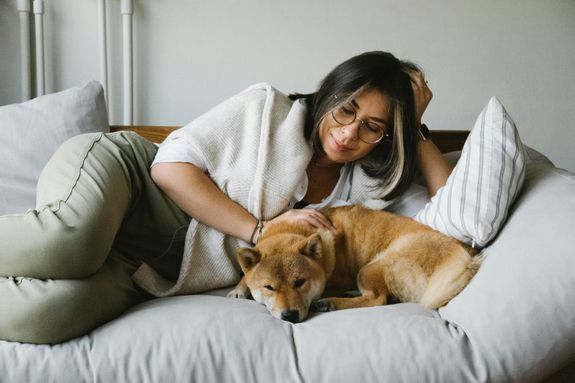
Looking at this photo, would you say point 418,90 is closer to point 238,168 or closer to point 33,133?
point 238,168

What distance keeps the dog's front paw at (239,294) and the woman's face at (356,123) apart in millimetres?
492

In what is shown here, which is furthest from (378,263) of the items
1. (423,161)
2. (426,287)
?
(423,161)

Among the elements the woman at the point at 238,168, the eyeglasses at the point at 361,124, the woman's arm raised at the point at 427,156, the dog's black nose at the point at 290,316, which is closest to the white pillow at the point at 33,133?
the woman at the point at 238,168

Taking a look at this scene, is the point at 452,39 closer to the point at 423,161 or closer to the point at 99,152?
the point at 423,161

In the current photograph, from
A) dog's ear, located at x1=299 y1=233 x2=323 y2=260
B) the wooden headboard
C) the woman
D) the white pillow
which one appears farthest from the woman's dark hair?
the white pillow

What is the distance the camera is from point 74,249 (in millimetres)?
1317

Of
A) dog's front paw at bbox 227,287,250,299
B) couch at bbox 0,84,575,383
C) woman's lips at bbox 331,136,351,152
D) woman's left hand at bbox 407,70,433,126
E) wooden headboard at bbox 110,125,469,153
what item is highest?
woman's left hand at bbox 407,70,433,126

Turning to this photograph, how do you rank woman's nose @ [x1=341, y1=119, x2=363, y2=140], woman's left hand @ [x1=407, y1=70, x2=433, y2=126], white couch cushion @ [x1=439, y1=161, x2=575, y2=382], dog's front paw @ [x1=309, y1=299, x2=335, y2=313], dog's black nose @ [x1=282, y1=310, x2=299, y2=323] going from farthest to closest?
woman's left hand @ [x1=407, y1=70, x2=433, y2=126]
woman's nose @ [x1=341, y1=119, x2=363, y2=140]
dog's front paw @ [x1=309, y1=299, x2=335, y2=313]
dog's black nose @ [x1=282, y1=310, x2=299, y2=323]
white couch cushion @ [x1=439, y1=161, x2=575, y2=382]

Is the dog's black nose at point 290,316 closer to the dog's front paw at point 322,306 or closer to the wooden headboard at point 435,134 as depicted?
the dog's front paw at point 322,306

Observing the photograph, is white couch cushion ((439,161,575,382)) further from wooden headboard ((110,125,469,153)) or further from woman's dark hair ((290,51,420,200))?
wooden headboard ((110,125,469,153))

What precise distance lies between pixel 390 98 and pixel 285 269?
1.99 feet

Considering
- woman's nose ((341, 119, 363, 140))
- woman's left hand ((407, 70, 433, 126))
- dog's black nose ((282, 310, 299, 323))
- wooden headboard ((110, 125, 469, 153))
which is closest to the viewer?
dog's black nose ((282, 310, 299, 323))

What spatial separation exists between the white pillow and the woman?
0.95ft

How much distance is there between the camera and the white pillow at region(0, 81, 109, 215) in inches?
76.5
